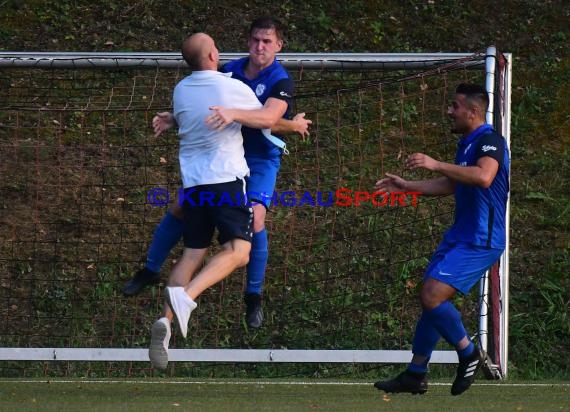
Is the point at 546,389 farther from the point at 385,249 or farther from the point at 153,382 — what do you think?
the point at 385,249

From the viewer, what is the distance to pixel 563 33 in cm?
1415

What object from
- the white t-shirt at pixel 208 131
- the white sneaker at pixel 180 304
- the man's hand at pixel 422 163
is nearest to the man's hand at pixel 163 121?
the white t-shirt at pixel 208 131

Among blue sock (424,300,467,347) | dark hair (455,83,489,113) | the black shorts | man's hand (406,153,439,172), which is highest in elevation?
dark hair (455,83,489,113)

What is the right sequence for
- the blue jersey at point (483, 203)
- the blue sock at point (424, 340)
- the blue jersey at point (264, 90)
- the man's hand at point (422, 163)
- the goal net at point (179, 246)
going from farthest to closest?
the goal net at point (179, 246) → the blue jersey at point (264, 90) → the blue sock at point (424, 340) → the blue jersey at point (483, 203) → the man's hand at point (422, 163)

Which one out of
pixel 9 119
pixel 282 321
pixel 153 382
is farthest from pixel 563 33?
pixel 153 382

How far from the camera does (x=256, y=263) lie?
7910 millimetres

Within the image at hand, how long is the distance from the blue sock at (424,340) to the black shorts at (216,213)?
118cm

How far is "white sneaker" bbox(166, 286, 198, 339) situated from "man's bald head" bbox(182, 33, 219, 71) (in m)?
1.34

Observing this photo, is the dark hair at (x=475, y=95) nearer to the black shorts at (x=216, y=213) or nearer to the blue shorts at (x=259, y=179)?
the blue shorts at (x=259, y=179)

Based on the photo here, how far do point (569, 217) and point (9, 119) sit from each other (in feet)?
19.0

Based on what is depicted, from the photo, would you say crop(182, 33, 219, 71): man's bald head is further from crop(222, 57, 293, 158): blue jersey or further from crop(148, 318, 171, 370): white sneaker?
crop(148, 318, 171, 370): white sneaker

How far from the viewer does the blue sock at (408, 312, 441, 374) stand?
730cm

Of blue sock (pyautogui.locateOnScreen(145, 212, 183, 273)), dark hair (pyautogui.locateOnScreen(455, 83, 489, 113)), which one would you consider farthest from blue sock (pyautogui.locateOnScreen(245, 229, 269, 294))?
dark hair (pyautogui.locateOnScreen(455, 83, 489, 113))

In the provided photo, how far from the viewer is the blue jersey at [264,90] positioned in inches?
299
